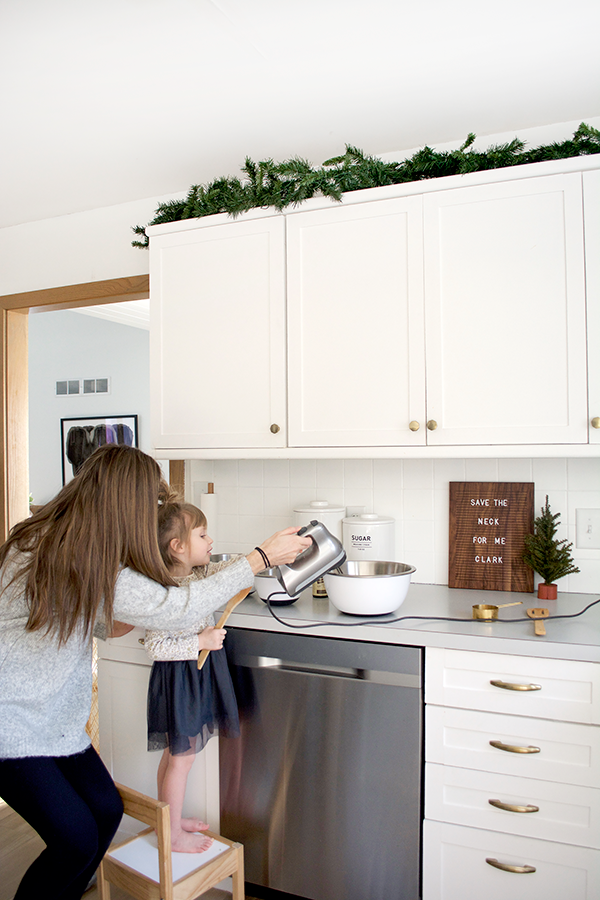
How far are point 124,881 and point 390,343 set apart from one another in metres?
1.68

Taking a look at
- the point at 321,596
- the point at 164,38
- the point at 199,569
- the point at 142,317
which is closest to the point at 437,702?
the point at 321,596

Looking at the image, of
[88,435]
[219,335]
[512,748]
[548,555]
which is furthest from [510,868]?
[88,435]

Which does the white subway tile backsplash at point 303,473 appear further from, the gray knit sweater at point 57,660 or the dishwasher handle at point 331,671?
the gray knit sweater at point 57,660

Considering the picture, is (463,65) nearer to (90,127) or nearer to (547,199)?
(547,199)

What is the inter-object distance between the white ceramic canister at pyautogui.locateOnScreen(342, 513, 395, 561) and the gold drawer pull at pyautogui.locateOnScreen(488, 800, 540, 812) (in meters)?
0.81

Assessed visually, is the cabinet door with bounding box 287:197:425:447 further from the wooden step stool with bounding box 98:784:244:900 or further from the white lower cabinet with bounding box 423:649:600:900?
the wooden step stool with bounding box 98:784:244:900

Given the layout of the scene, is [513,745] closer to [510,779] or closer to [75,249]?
[510,779]

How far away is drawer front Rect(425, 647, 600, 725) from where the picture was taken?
5.20ft

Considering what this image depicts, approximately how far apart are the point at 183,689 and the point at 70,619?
0.51 metres

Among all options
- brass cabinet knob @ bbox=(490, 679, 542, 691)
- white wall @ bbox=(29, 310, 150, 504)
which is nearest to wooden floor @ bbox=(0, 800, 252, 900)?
brass cabinet knob @ bbox=(490, 679, 542, 691)

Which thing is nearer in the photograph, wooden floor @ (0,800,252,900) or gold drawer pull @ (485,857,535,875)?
gold drawer pull @ (485,857,535,875)

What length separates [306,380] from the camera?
210cm

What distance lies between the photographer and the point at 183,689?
6.05ft

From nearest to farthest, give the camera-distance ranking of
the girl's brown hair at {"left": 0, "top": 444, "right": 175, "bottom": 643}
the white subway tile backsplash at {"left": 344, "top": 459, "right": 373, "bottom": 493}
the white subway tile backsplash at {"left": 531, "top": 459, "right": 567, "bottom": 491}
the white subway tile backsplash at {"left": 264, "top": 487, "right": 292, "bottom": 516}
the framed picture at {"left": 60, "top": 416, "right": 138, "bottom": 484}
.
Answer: the girl's brown hair at {"left": 0, "top": 444, "right": 175, "bottom": 643}, the white subway tile backsplash at {"left": 531, "top": 459, "right": 567, "bottom": 491}, the white subway tile backsplash at {"left": 344, "top": 459, "right": 373, "bottom": 493}, the white subway tile backsplash at {"left": 264, "top": 487, "right": 292, "bottom": 516}, the framed picture at {"left": 60, "top": 416, "right": 138, "bottom": 484}
